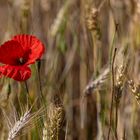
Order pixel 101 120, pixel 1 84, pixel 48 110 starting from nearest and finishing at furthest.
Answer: pixel 48 110, pixel 1 84, pixel 101 120

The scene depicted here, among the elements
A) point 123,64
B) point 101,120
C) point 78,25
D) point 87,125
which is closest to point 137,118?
point 101,120

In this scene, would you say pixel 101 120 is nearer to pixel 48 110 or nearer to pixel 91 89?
pixel 91 89

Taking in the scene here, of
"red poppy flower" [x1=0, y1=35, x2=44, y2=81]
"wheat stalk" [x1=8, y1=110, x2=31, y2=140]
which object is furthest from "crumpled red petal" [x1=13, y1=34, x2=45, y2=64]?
"wheat stalk" [x1=8, y1=110, x2=31, y2=140]

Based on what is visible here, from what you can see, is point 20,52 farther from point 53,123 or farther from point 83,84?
point 83,84

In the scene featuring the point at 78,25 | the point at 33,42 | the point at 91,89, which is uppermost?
the point at 78,25

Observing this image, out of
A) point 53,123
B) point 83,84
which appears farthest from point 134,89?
point 83,84

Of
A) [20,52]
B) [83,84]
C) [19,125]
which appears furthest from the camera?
[83,84]

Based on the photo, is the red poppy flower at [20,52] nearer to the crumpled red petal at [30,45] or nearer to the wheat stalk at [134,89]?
the crumpled red petal at [30,45]

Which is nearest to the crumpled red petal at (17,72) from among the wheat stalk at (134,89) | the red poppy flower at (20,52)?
the red poppy flower at (20,52)
